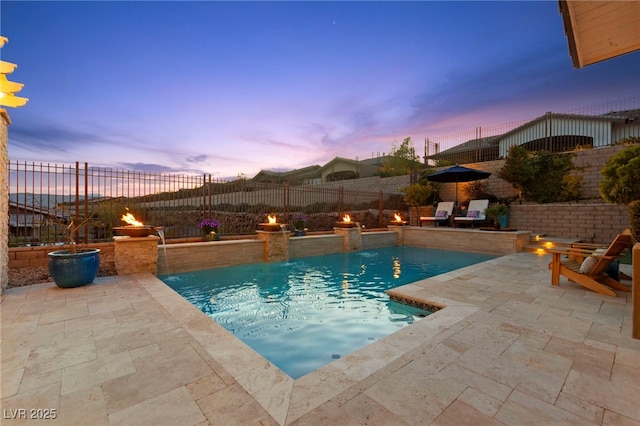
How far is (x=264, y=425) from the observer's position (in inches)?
54.5

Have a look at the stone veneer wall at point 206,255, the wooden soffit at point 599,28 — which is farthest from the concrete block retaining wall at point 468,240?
the stone veneer wall at point 206,255

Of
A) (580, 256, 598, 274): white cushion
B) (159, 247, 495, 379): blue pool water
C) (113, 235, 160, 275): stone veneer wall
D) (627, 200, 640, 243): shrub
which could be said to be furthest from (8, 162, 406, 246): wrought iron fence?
(627, 200, 640, 243): shrub

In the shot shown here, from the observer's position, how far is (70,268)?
155 inches

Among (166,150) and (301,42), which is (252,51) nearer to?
(301,42)

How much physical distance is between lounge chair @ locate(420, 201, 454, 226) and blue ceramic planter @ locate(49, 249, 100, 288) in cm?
1059

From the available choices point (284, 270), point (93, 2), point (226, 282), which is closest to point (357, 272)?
point (284, 270)

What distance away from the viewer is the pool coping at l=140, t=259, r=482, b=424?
1.61 m

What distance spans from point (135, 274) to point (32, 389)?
368cm

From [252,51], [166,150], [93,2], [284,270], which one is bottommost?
[284,270]

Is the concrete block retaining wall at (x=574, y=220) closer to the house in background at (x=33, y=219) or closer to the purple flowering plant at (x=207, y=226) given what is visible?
the purple flowering plant at (x=207, y=226)

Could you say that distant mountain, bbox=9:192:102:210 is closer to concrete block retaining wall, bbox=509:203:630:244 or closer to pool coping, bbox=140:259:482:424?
pool coping, bbox=140:259:482:424

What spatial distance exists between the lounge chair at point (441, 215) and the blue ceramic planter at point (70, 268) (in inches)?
417

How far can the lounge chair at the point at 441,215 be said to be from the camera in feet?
35.7

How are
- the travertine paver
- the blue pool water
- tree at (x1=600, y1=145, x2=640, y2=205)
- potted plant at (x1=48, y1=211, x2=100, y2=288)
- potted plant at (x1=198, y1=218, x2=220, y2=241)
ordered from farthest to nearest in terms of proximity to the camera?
potted plant at (x1=198, y1=218, x2=220, y2=241) → tree at (x1=600, y1=145, x2=640, y2=205) → potted plant at (x1=48, y1=211, x2=100, y2=288) → the blue pool water → the travertine paver
